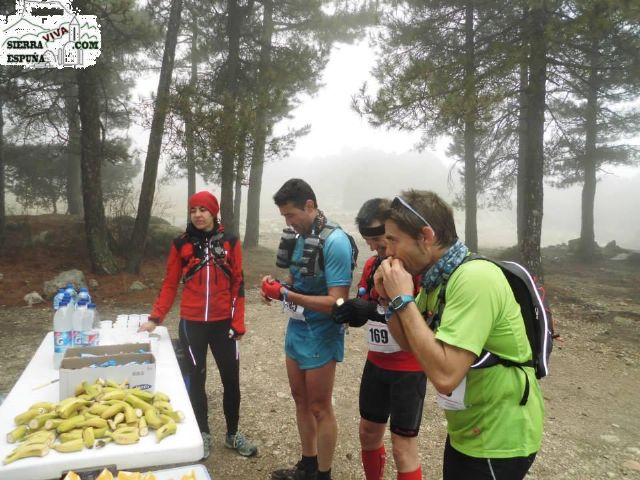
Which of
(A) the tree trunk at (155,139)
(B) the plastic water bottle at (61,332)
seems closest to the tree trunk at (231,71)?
(A) the tree trunk at (155,139)

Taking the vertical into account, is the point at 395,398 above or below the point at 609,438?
above

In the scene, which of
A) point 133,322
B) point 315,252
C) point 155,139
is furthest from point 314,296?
point 155,139

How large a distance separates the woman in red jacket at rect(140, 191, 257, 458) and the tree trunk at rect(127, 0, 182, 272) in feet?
23.1

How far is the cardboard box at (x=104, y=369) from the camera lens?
2.24 m

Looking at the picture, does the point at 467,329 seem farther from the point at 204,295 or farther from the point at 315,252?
the point at 204,295

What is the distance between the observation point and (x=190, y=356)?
3.44m

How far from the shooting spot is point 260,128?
1038 centimetres

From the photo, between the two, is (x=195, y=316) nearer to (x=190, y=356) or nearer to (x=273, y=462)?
(x=190, y=356)

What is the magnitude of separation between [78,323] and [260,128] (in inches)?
315

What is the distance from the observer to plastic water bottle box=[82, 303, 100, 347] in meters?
2.96

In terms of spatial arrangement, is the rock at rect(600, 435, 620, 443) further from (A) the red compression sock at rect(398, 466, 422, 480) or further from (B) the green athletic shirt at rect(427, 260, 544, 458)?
(B) the green athletic shirt at rect(427, 260, 544, 458)

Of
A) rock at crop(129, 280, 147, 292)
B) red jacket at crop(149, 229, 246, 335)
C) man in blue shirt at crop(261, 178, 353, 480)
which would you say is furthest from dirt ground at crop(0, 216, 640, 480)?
red jacket at crop(149, 229, 246, 335)

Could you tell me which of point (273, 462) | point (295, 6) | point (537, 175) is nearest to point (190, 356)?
point (273, 462)

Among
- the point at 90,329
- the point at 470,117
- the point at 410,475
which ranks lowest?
the point at 410,475
